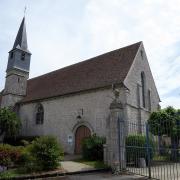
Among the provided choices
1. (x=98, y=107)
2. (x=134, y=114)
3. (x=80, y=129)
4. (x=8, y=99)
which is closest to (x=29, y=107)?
(x=8, y=99)

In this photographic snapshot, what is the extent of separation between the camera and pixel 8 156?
33.4ft

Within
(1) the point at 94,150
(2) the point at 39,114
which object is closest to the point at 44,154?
(1) the point at 94,150

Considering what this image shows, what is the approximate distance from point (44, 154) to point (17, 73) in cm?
1650

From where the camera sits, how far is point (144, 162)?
11688 mm

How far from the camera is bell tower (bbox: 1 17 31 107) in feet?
79.1

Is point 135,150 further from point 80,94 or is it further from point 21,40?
point 21,40

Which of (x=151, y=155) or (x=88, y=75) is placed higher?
(x=88, y=75)

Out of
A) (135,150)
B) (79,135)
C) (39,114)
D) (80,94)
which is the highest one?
(80,94)

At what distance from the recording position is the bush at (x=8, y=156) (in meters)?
9.86

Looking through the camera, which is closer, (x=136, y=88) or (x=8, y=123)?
(x=136, y=88)

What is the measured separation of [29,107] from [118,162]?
48.3 ft

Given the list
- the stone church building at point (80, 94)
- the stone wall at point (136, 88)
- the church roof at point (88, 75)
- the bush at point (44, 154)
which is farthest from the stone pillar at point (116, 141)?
the church roof at point (88, 75)

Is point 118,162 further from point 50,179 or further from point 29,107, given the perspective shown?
point 29,107

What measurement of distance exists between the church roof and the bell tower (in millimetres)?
1073
